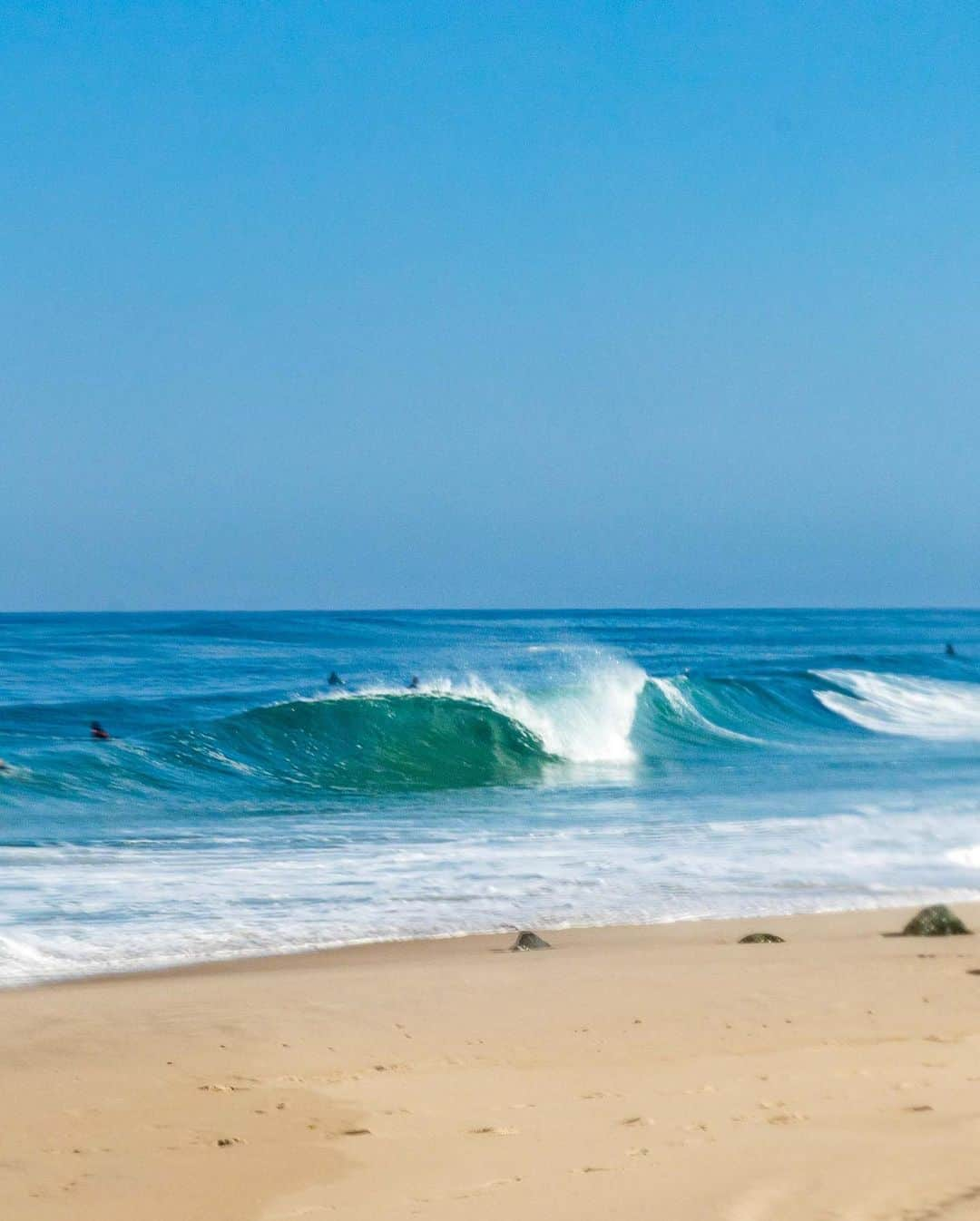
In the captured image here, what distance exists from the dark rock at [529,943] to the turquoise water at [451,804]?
991mm

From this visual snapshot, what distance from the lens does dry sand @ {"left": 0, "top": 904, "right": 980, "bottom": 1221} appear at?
396 centimetres

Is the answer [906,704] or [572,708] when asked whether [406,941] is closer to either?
[572,708]

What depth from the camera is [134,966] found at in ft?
26.3

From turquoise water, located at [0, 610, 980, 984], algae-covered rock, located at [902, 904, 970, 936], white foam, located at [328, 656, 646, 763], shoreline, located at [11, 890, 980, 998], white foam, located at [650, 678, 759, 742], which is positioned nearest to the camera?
shoreline, located at [11, 890, 980, 998]

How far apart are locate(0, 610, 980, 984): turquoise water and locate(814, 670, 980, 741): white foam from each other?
13 cm

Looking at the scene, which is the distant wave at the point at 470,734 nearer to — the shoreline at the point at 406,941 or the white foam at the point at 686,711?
the white foam at the point at 686,711

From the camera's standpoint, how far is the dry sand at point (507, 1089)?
3.96 meters

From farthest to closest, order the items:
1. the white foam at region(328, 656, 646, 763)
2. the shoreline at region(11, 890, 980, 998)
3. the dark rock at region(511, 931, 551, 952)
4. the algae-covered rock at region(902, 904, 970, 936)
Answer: the white foam at region(328, 656, 646, 763)
the algae-covered rock at region(902, 904, 970, 936)
the dark rock at region(511, 931, 551, 952)
the shoreline at region(11, 890, 980, 998)

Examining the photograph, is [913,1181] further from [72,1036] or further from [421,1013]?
[72,1036]

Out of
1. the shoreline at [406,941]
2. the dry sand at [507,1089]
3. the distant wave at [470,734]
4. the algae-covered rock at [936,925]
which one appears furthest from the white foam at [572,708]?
the dry sand at [507,1089]

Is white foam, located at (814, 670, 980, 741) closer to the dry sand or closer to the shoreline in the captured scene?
the shoreline

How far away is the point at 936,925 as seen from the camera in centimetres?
856

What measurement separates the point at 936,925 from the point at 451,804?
842cm

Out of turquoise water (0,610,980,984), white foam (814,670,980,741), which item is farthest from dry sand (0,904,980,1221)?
white foam (814,670,980,741)
